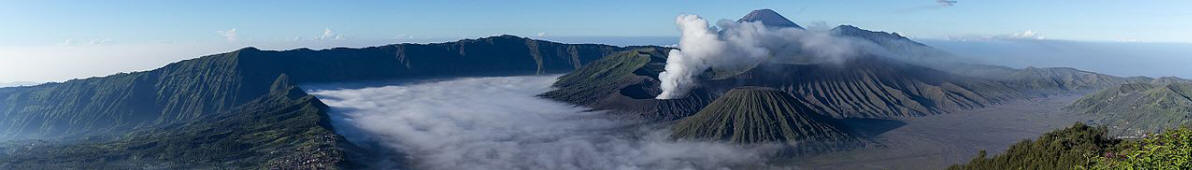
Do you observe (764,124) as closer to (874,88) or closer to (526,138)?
(526,138)

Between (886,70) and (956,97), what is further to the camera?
(886,70)

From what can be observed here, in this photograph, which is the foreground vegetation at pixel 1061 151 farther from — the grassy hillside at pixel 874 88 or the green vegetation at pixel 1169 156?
the grassy hillside at pixel 874 88

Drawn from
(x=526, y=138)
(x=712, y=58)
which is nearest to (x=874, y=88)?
(x=712, y=58)

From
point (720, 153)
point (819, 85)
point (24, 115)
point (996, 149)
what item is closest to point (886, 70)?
point (819, 85)

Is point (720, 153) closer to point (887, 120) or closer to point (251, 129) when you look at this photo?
point (887, 120)

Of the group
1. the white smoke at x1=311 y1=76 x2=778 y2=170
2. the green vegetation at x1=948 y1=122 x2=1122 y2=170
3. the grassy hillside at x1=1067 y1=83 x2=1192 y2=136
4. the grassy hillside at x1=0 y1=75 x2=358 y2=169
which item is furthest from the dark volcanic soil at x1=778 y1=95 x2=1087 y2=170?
the grassy hillside at x1=0 y1=75 x2=358 y2=169

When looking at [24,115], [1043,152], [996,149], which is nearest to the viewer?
[1043,152]
